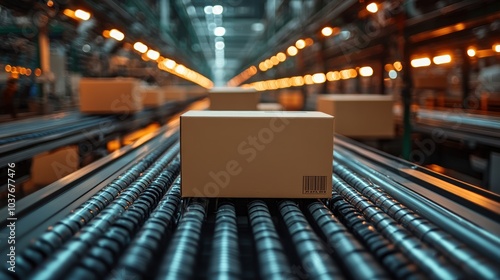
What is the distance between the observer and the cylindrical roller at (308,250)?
4.10 feet

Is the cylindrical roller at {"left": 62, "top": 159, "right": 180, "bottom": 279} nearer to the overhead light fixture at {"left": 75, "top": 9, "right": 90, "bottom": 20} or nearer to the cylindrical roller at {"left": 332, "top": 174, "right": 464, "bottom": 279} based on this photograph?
the cylindrical roller at {"left": 332, "top": 174, "right": 464, "bottom": 279}

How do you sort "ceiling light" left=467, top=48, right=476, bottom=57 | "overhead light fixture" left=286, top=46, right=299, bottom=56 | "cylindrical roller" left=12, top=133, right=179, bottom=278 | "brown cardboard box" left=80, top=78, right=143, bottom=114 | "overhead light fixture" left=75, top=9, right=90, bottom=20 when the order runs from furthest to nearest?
"overhead light fixture" left=286, top=46, right=299, bottom=56 → "brown cardboard box" left=80, top=78, right=143, bottom=114 → "ceiling light" left=467, top=48, right=476, bottom=57 → "overhead light fixture" left=75, top=9, right=90, bottom=20 → "cylindrical roller" left=12, top=133, right=179, bottom=278

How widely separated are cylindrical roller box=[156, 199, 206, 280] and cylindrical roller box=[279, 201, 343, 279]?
1.16 ft

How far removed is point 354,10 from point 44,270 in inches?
202

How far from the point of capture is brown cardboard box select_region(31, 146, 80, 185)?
14.9 feet

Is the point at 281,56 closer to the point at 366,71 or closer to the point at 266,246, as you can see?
the point at 366,71

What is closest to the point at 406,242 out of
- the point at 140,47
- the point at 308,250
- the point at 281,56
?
the point at 308,250

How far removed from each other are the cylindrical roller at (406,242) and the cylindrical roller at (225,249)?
574mm

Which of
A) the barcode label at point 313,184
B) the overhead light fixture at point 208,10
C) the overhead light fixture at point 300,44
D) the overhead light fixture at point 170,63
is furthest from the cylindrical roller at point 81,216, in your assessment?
the overhead light fixture at point 208,10

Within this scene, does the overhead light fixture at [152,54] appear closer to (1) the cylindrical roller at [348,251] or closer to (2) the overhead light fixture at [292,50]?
(2) the overhead light fixture at [292,50]

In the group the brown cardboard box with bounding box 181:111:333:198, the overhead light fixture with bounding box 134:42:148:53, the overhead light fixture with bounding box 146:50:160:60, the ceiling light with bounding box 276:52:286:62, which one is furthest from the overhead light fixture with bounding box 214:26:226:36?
the brown cardboard box with bounding box 181:111:333:198

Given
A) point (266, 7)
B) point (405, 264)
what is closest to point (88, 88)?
point (405, 264)

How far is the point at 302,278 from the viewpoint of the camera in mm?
1307

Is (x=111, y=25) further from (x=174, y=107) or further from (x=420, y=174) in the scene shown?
(x=174, y=107)
